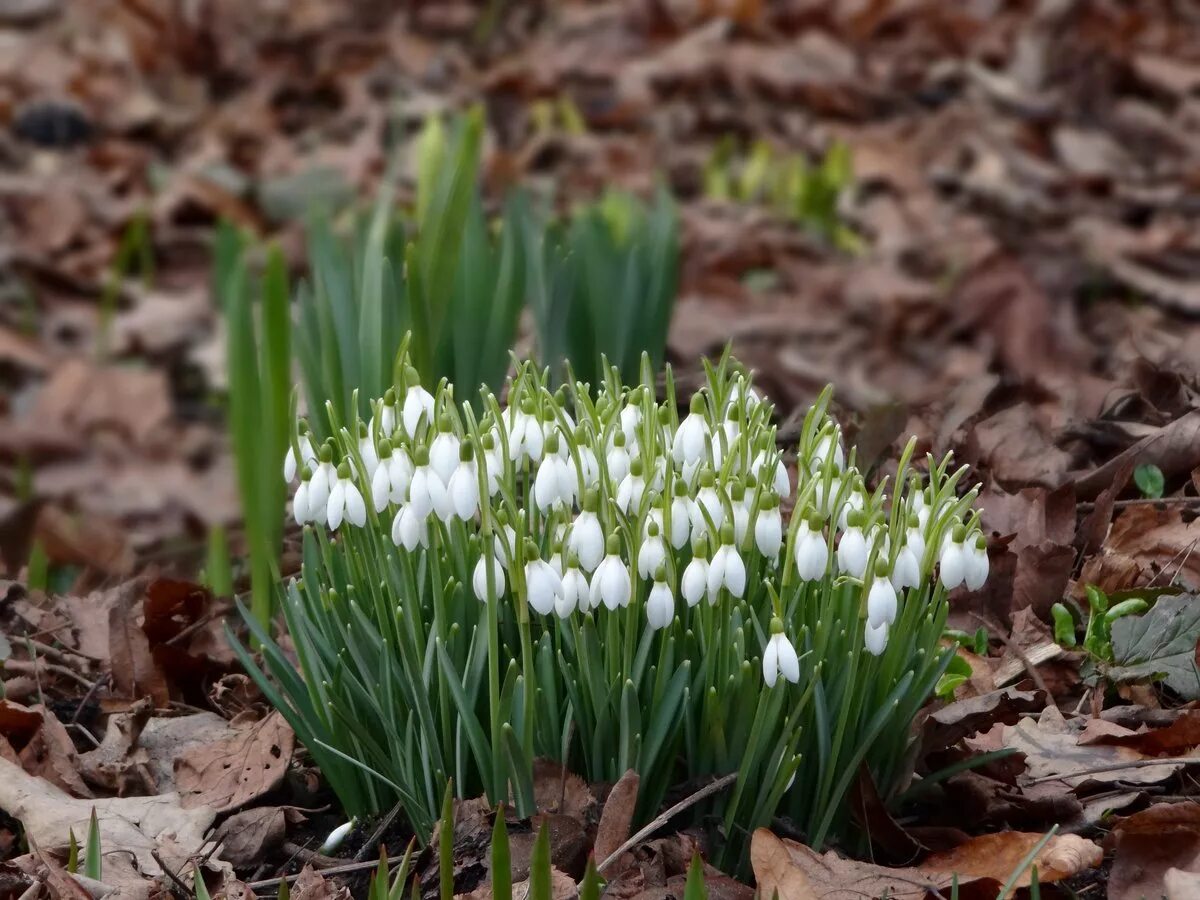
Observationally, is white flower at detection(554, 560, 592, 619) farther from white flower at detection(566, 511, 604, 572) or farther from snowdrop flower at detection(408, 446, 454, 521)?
snowdrop flower at detection(408, 446, 454, 521)

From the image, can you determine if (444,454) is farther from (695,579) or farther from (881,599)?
(881,599)

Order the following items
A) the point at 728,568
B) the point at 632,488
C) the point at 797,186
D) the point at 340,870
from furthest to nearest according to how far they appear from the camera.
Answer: the point at 797,186, the point at 340,870, the point at 632,488, the point at 728,568

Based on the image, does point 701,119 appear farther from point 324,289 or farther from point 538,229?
point 324,289

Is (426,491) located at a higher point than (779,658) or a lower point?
higher

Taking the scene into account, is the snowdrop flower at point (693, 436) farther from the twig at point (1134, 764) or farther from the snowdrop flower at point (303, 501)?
the twig at point (1134, 764)

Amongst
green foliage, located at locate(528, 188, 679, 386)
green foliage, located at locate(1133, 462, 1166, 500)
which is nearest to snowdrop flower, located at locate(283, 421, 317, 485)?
green foliage, located at locate(528, 188, 679, 386)

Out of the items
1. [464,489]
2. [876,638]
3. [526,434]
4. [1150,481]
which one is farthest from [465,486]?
[1150,481]
